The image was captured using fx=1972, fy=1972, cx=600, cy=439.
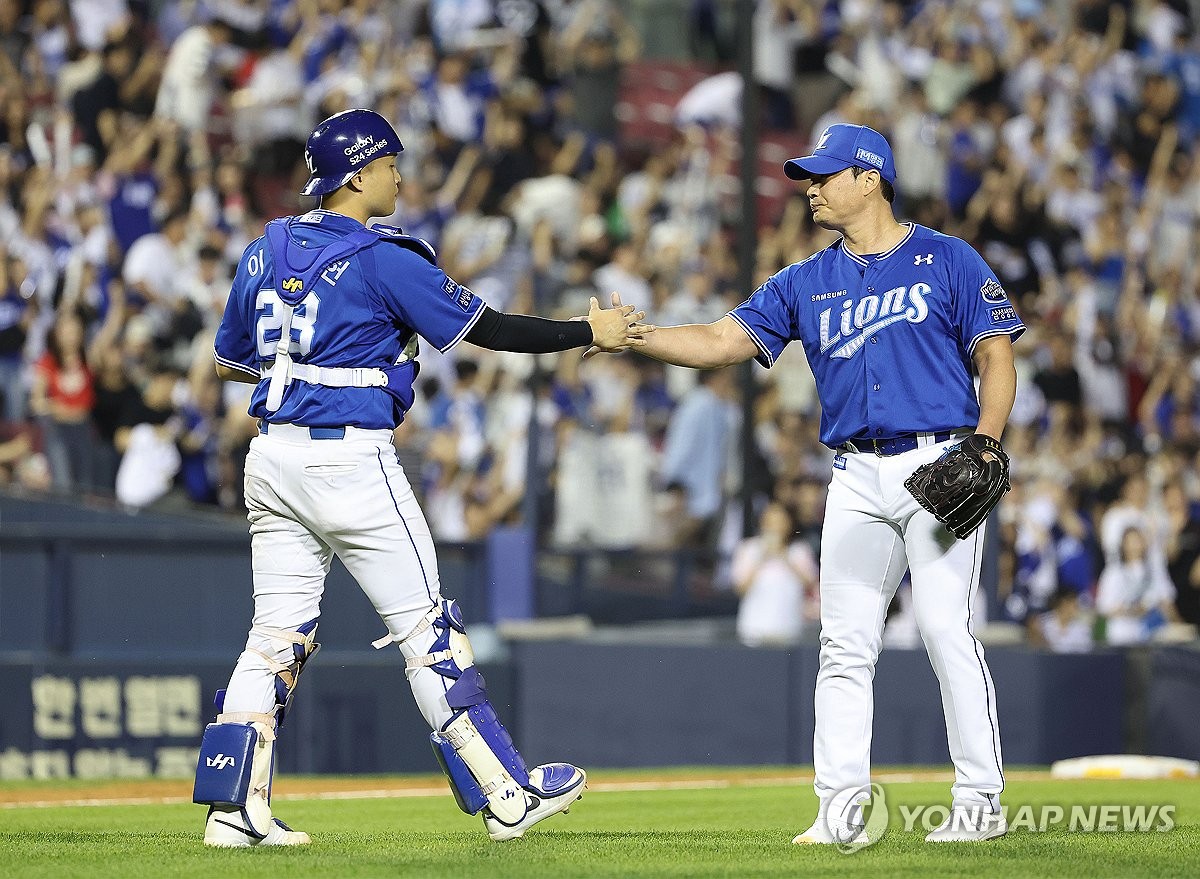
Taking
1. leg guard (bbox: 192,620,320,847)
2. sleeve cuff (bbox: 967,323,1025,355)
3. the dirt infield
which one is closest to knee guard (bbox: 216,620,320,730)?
leg guard (bbox: 192,620,320,847)

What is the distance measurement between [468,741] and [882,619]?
141 cm

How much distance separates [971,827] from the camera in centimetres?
625

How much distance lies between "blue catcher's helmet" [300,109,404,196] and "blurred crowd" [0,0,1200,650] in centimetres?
662

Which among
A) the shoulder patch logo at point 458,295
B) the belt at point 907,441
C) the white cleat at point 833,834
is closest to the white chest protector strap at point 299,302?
the shoulder patch logo at point 458,295

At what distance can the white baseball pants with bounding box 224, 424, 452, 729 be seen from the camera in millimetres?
6152

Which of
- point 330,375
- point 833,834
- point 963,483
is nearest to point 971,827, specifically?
point 833,834

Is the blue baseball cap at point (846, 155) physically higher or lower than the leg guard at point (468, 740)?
higher

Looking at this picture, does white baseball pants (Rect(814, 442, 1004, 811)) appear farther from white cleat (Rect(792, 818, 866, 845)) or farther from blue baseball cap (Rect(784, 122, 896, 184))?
blue baseball cap (Rect(784, 122, 896, 184))

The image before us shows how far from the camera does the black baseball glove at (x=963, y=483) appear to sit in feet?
20.1

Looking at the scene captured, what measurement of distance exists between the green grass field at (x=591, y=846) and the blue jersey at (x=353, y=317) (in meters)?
1.38

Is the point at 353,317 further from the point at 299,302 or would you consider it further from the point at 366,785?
the point at 366,785

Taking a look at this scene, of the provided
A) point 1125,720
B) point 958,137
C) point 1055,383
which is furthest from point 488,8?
point 1125,720

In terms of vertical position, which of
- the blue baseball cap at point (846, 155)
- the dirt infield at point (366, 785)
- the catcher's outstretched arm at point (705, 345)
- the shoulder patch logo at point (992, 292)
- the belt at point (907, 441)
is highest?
the blue baseball cap at point (846, 155)

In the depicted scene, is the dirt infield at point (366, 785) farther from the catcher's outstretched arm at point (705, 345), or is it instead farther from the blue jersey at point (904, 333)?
the blue jersey at point (904, 333)
